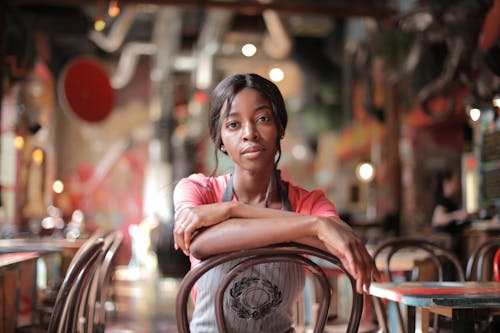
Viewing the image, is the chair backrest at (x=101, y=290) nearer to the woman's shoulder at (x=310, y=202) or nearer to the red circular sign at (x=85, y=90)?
the woman's shoulder at (x=310, y=202)

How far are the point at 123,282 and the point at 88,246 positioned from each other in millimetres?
9561

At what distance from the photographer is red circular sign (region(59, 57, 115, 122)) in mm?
8352

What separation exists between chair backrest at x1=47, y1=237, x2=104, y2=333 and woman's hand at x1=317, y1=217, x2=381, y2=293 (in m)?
0.82

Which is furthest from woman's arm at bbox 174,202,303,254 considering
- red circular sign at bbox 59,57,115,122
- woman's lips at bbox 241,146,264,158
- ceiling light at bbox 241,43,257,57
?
red circular sign at bbox 59,57,115,122

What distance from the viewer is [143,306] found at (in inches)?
311

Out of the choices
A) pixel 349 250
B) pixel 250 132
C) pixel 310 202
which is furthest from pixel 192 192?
pixel 349 250

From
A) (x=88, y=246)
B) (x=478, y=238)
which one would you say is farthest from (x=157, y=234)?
(x=88, y=246)

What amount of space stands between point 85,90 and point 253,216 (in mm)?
7431

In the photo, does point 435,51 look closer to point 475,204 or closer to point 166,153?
point 475,204

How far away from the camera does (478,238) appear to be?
6.90m

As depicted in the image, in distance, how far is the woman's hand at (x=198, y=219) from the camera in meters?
1.59

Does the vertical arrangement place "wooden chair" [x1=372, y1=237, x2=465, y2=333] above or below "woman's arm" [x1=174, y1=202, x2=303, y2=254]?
below

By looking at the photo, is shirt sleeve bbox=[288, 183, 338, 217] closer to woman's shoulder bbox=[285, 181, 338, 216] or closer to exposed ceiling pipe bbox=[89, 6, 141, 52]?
woman's shoulder bbox=[285, 181, 338, 216]

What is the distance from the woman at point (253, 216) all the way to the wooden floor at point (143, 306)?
4281 millimetres
